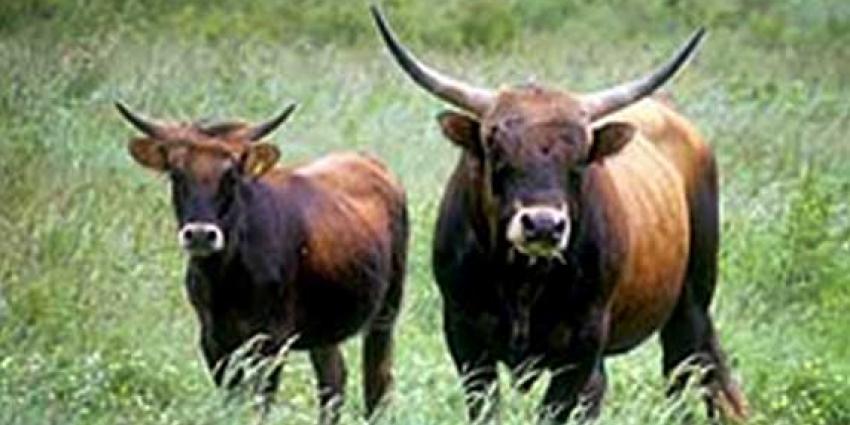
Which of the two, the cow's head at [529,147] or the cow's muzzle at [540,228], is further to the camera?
the cow's head at [529,147]

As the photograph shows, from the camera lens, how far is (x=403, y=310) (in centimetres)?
1476

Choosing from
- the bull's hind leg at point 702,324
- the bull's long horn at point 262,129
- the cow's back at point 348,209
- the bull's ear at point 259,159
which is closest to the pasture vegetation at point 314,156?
the bull's hind leg at point 702,324

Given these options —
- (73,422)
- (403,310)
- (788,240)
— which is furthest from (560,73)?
(73,422)

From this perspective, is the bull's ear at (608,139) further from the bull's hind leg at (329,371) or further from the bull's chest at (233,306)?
the bull's hind leg at (329,371)

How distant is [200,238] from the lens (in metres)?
11.4

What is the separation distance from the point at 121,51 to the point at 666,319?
10.2 metres

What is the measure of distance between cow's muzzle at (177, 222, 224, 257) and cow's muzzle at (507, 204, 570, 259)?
1.46 m

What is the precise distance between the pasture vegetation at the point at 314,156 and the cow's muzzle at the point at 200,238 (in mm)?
589

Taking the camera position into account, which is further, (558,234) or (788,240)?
(788,240)

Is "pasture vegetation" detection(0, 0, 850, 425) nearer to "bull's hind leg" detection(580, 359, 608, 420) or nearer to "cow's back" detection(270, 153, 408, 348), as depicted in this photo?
"bull's hind leg" detection(580, 359, 608, 420)

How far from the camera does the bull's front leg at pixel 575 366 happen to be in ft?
36.7

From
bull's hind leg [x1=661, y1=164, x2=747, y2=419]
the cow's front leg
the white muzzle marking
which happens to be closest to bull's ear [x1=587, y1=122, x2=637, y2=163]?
the white muzzle marking

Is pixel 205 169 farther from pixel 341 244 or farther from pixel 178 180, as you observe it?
pixel 341 244

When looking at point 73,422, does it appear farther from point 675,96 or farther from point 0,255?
point 675,96
